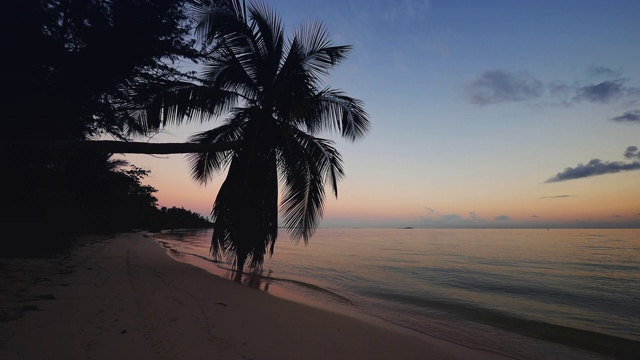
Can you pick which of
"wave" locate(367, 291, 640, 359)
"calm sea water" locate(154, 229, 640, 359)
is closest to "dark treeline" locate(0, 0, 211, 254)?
"calm sea water" locate(154, 229, 640, 359)

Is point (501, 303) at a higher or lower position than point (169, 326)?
lower

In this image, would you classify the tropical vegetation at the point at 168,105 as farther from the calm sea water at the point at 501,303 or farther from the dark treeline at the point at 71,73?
the calm sea water at the point at 501,303

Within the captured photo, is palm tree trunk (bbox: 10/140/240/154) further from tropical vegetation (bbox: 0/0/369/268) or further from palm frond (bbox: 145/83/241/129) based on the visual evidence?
palm frond (bbox: 145/83/241/129)

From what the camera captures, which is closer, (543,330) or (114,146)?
(114,146)

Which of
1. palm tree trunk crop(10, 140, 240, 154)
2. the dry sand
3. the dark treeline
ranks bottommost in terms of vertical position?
the dry sand

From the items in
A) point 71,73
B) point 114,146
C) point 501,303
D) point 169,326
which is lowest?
point 501,303

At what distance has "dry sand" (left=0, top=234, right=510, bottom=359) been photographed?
329 centimetres

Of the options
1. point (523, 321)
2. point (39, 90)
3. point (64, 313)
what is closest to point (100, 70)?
point (39, 90)

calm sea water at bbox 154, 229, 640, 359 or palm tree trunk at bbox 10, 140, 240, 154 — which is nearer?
palm tree trunk at bbox 10, 140, 240, 154

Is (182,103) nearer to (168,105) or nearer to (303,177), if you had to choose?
(168,105)

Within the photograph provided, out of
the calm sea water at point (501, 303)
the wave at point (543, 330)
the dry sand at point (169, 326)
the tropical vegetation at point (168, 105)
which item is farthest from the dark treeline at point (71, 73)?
the wave at point (543, 330)

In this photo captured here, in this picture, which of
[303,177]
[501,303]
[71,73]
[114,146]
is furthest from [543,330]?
[71,73]

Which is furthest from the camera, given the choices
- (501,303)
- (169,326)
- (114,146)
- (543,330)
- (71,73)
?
(501,303)

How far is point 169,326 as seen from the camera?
4.05m
